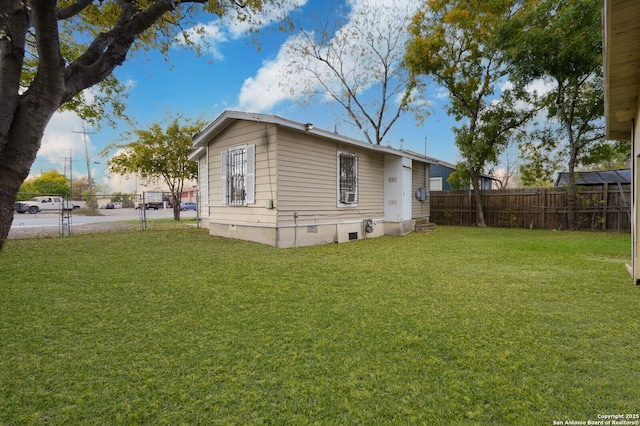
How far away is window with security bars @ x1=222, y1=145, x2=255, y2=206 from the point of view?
771cm

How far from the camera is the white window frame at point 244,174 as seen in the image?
7.65m

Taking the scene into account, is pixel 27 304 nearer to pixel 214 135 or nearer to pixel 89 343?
pixel 89 343

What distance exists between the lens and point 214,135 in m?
9.02

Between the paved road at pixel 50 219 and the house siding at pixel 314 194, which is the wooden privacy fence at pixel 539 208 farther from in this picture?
the paved road at pixel 50 219

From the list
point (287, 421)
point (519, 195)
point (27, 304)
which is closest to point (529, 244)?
point (519, 195)

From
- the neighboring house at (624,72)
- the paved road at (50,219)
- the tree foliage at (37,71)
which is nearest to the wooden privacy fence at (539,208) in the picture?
the neighboring house at (624,72)

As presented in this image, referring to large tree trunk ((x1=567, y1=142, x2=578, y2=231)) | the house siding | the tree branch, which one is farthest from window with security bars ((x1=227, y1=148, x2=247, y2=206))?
large tree trunk ((x1=567, y1=142, x2=578, y2=231))

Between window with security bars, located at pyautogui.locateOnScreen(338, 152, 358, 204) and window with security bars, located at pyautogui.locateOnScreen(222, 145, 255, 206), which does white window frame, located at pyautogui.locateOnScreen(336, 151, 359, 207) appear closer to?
window with security bars, located at pyautogui.locateOnScreen(338, 152, 358, 204)

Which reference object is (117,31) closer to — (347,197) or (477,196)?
(347,197)

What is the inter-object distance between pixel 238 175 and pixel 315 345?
6522mm

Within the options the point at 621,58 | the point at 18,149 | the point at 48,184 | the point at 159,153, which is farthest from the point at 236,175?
the point at 48,184

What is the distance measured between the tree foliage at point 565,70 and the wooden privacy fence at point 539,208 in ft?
1.81

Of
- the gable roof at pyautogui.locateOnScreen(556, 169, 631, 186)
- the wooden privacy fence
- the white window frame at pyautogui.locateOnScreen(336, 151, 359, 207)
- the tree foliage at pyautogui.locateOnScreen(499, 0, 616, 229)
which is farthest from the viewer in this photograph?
the gable roof at pyautogui.locateOnScreen(556, 169, 631, 186)

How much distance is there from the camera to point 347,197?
8.93 meters
